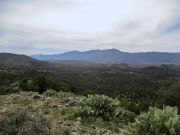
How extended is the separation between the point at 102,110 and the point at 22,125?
451 centimetres

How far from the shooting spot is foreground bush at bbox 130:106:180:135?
7.35 metres

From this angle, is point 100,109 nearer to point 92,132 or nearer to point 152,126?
point 92,132

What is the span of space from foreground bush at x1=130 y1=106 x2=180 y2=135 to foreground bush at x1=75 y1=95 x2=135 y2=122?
2743mm

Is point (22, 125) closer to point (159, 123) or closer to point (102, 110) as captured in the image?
point (159, 123)

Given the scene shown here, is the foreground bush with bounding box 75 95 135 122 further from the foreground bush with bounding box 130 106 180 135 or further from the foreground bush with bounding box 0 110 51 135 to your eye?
the foreground bush with bounding box 0 110 51 135

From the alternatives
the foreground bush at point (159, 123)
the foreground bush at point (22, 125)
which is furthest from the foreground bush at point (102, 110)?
the foreground bush at point (22, 125)

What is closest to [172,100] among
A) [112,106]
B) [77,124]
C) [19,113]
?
[112,106]

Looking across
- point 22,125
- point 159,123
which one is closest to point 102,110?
point 159,123

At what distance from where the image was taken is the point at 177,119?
299 inches

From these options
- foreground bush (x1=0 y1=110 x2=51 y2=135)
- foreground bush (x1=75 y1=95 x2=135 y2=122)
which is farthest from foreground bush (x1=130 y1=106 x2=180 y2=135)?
foreground bush (x1=75 y1=95 x2=135 y2=122)

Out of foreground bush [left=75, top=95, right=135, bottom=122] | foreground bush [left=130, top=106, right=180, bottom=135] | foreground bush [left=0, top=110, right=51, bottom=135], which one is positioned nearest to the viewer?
foreground bush [left=0, top=110, right=51, bottom=135]

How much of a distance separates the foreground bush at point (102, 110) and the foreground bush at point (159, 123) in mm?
2743

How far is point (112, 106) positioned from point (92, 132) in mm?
2743

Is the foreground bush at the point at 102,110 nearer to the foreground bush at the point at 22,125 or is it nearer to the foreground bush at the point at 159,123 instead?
the foreground bush at the point at 159,123
